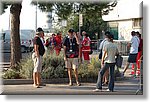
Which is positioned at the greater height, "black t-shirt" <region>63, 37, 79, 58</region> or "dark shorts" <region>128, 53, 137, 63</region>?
"black t-shirt" <region>63, 37, 79, 58</region>

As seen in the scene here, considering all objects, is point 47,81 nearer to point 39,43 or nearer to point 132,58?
point 39,43

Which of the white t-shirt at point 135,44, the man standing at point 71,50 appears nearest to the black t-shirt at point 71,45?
the man standing at point 71,50

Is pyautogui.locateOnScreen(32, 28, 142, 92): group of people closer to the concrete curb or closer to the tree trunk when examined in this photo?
the concrete curb

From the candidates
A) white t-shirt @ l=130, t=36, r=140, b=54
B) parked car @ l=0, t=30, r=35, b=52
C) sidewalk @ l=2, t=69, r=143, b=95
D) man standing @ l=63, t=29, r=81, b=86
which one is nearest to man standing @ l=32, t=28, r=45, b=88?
sidewalk @ l=2, t=69, r=143, b=95

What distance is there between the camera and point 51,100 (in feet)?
30.0

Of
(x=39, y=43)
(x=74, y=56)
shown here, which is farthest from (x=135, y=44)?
(x=39, y=43)

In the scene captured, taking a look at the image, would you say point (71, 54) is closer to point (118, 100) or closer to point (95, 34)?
point (118, 100)

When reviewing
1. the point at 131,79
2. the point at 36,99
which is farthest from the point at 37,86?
the point at 131,79

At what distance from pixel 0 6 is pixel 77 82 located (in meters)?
3.31

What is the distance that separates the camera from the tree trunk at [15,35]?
42.8ft

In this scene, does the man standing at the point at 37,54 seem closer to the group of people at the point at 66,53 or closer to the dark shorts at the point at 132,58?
the group of people at the point at 66,53

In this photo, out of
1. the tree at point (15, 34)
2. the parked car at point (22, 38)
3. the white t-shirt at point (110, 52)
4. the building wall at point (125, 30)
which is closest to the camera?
the white t-shirt at point (110, 52)

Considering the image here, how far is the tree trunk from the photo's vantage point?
13.0 meters

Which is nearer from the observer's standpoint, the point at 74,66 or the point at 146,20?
the point at 146,20
